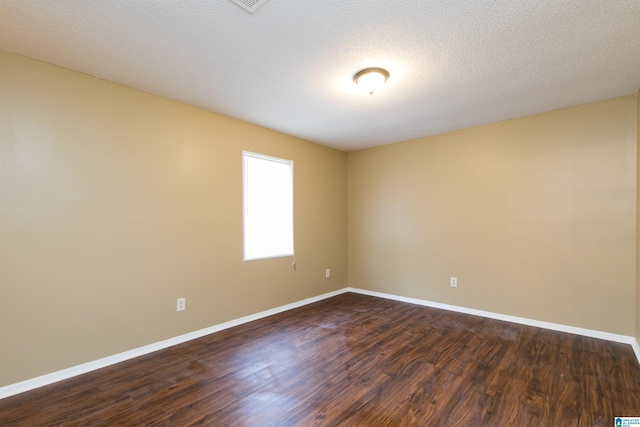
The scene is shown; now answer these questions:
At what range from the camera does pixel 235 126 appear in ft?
11.3

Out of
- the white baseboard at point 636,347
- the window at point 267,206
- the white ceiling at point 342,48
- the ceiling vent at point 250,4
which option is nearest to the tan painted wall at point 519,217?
the white baseboard at point 636,347

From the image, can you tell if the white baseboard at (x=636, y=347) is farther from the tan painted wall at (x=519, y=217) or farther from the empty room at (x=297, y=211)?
the tan painted wall at (x=519, y=217)

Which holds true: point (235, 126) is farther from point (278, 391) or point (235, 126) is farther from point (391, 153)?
point (278, 391)

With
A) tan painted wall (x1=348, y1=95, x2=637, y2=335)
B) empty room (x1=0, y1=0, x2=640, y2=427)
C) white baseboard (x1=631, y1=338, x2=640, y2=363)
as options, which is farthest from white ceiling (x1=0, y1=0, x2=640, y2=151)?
white baseboard (x1=631, y1=338, x2=640, y2=363)

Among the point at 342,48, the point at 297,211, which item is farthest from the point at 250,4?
the point at 297,211

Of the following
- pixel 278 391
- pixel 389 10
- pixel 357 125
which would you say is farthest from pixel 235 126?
pixel 278 391

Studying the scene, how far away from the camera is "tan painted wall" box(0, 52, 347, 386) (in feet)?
6.81

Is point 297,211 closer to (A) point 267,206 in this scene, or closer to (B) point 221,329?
(A) point 267,206

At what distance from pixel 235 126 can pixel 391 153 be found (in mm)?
2473

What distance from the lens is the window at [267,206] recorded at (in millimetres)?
3588

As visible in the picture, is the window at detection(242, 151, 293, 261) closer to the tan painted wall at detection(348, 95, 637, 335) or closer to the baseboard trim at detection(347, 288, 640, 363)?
the tan painted wall at detection(348, 95, 637, 335)

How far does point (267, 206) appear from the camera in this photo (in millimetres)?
3812

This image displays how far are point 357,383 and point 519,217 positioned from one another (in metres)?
2.79

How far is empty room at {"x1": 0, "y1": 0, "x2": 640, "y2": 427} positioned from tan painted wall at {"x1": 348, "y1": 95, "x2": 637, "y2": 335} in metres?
0.02
